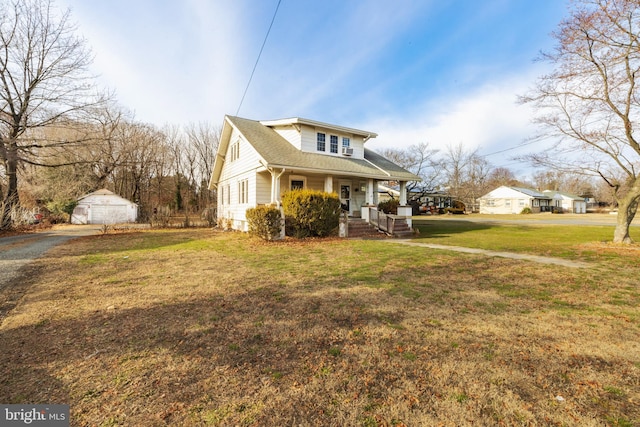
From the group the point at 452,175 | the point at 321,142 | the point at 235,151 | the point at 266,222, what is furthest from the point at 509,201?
the point at 266,222

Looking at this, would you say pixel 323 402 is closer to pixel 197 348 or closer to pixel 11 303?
pixel 197 348

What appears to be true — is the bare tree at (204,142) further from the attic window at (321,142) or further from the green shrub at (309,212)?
the green shrub at (309,212)

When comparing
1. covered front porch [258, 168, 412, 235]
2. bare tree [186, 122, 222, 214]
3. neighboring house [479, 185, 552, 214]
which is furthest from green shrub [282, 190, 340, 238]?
neighboring house [479, 185, 552, 214]

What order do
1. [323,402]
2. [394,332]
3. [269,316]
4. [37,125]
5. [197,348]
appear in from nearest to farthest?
[323,402]
[197,348]
[394,332]
[269,316]
[37,125]

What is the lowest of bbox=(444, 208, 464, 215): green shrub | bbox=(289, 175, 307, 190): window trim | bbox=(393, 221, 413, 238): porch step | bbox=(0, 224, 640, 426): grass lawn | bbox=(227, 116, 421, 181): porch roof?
bbox=(0, 224, 640, 426): grass lawn

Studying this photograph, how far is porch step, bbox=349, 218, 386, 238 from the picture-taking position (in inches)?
548

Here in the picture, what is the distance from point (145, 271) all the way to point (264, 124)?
503 inches

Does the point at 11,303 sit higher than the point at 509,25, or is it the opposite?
the point at 509,25

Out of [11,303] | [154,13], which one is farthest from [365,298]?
[154,13]

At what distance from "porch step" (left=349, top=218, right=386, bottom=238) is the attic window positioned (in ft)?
15.2

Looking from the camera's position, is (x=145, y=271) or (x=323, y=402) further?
(x=145, y=271)

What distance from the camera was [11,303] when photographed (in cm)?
450

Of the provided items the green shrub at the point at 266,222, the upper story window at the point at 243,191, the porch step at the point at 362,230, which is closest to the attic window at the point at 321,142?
the upper story window at the point at 243,191

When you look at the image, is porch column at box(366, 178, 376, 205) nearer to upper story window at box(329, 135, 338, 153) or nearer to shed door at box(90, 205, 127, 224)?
upper story window at box(329, 135, 338, 153)
